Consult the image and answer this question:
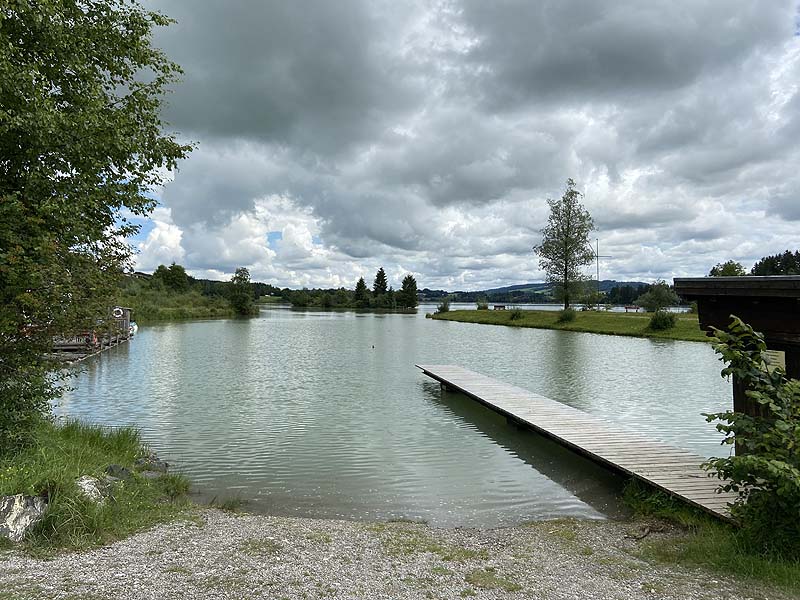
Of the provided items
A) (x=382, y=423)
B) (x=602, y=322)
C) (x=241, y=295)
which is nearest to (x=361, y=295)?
(x=241, y=295)

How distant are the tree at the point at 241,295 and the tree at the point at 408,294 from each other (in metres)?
42.5

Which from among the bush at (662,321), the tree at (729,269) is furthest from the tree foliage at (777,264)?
the bush at (662,321)

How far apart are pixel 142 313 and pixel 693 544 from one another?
67870mm

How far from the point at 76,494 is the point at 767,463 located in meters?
6.92

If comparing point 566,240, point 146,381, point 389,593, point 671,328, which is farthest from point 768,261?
point 389,593

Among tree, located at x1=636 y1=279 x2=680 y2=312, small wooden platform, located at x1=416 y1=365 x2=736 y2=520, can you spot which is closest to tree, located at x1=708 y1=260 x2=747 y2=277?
tree, located at x1=636 y1=279 x2=680 y2=312

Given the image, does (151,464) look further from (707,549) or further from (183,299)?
(183,299)

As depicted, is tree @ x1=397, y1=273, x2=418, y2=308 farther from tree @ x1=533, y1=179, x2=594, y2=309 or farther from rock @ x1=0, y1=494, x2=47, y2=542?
rock @ x1=0, y1=494, x2=47, y2=542

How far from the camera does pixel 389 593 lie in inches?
189

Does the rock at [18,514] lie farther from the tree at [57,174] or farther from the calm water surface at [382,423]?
the calm water surface at [382,423]

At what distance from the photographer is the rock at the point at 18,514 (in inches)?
219

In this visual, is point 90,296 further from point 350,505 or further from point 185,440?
point 185,440

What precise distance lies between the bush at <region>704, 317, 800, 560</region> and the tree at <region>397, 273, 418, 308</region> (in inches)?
4748

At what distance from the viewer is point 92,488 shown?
21.4 ft
